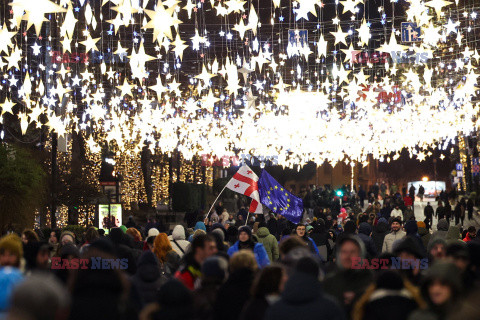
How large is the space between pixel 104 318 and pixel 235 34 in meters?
25.1

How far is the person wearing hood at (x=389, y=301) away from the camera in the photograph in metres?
5.85

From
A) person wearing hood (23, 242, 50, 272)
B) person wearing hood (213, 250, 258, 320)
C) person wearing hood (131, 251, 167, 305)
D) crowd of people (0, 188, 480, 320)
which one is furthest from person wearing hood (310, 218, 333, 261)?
person wearing hood (213, 250, 258, 320)

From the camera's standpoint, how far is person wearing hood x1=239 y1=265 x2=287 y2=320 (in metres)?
5.89

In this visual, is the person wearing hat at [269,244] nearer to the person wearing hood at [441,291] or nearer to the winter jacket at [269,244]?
the winter jacket at [269,244]

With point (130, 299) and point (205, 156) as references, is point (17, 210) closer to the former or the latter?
point (130, 299)

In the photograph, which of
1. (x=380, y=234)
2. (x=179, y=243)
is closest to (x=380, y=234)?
(x=380, y=234)

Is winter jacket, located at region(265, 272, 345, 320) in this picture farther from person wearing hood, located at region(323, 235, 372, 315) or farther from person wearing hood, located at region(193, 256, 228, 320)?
person wearing hood, located at region(193, 256, 228, 320)

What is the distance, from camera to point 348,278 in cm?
678

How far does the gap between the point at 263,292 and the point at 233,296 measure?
0.40 m

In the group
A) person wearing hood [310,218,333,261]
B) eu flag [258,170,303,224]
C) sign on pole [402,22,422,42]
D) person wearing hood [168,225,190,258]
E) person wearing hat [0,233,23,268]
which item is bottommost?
person wearing hood [310,218,333,261]

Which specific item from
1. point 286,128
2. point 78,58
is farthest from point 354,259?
point 286,128

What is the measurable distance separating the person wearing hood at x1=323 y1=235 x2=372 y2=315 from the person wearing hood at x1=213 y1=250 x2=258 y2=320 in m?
0.67

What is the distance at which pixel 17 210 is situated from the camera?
Answer: 2350cm

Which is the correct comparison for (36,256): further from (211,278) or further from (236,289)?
(236,289)
